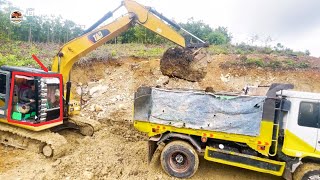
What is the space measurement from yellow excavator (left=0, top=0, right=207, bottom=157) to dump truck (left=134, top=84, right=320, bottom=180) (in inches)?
79.6

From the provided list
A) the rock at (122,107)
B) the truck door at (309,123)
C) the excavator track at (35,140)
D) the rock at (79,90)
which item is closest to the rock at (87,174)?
the excavator track at (35,140)

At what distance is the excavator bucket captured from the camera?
318 inches

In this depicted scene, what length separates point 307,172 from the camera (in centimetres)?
570

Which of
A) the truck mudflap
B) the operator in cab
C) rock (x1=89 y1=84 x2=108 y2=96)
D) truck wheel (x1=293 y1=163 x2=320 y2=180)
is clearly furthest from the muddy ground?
the operator in cab

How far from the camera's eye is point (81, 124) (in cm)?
920

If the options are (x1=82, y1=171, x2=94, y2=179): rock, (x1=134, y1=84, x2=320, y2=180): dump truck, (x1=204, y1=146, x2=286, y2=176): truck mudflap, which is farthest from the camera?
(x1=82, y1=171, x2=94, y2=179): rock

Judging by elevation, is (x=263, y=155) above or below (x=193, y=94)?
below

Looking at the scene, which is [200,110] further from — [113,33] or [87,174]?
[113,33]

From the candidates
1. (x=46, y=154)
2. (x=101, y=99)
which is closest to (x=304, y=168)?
(x=46, y=154)

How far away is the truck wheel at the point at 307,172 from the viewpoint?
5.64 meters

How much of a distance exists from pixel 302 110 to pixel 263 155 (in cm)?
125

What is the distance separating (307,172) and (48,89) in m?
6.58

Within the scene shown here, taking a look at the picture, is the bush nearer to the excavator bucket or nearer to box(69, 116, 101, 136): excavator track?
the excavator bucket

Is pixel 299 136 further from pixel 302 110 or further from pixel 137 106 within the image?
pixel 137 106
